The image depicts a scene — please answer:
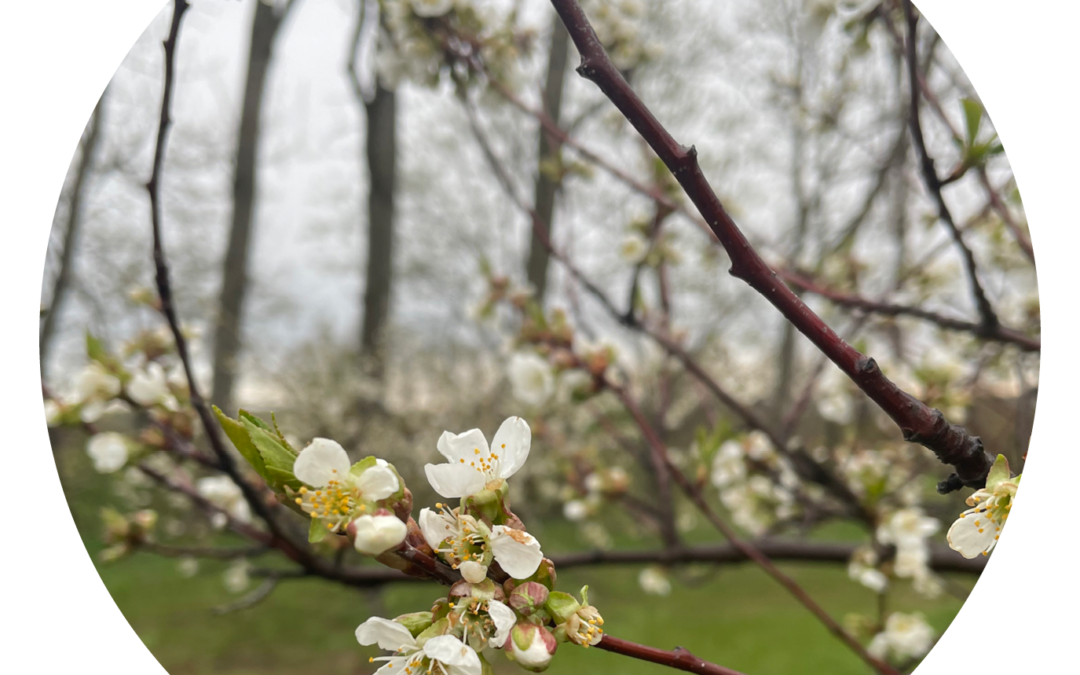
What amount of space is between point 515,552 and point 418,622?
0.05 metres

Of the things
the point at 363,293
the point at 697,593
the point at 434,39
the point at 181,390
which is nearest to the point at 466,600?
the point at 181,390

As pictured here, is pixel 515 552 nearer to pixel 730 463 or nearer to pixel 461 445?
pixel 461 445

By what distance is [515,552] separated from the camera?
0.23 metres

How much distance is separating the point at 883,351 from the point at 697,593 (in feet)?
3.36

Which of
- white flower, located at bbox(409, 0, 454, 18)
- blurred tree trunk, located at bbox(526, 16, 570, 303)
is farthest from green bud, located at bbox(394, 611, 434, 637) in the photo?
white flower, located at bbox(409, 0, 454, 18)

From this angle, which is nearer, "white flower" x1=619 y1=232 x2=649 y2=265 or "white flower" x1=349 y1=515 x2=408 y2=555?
"white flower" x1=349 y1=515 x2=408 y2=555

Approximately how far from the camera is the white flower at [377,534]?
21 cm

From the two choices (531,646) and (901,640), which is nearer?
(531,646)

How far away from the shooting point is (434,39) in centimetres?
68

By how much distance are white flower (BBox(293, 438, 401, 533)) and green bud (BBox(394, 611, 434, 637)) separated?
46 millimetres

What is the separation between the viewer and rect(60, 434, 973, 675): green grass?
49.2 inches

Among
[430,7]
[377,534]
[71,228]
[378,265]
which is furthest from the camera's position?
[378,265]

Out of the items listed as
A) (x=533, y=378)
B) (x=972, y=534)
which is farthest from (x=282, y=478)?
(x=533, y=378)

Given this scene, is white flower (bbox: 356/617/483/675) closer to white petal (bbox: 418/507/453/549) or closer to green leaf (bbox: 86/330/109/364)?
white petal (bbox: 418/507/453/549)
